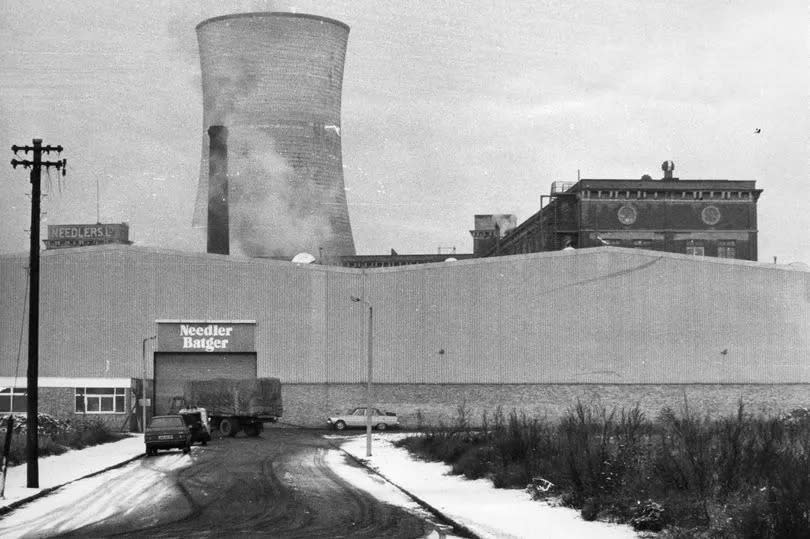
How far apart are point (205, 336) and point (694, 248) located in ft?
138

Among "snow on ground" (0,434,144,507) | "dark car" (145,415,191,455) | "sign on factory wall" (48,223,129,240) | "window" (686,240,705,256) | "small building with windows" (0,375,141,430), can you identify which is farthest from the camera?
"sign on factory wall" (48,223,129,240)

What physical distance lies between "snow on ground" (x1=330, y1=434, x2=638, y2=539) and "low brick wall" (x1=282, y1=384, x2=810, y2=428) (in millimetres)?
39356

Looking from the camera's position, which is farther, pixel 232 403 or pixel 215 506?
pixel 232 403

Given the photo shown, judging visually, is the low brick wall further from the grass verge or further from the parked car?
the grass verge

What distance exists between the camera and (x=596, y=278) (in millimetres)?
79375

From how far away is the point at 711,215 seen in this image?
3898 inches

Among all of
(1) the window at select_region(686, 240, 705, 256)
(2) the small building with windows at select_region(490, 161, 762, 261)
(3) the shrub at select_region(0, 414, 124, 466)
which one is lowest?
(3) the shrub at select_region(0, 414, 124, 466)

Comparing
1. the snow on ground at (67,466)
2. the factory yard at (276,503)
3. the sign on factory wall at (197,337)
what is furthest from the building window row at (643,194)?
the factory yard at (276,503)

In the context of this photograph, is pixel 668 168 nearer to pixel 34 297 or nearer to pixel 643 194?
pixel 643 194

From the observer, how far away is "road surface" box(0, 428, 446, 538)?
69.4ft

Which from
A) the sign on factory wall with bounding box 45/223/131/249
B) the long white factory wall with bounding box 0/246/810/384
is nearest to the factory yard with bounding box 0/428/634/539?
the long white factory wall with bounding box 0/246/810/384

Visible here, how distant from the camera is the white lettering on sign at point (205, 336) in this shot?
3125 inches

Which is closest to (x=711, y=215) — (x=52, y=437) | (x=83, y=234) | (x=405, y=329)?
Result: (x=405, y=329)

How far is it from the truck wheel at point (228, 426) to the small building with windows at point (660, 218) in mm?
39937
